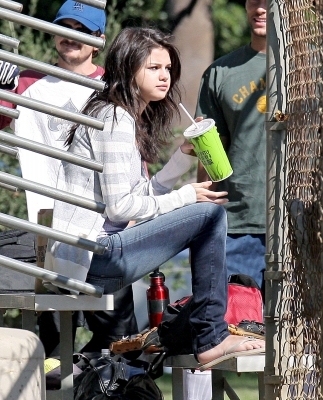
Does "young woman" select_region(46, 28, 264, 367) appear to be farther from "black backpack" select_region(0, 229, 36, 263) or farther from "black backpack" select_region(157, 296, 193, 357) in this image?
"black backpack" select_region(0, 229, 36, 263)

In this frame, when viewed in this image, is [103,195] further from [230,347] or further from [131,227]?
[230,347]

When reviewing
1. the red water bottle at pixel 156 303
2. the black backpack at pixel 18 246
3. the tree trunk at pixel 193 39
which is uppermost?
the tree trunk at pixel 193 39

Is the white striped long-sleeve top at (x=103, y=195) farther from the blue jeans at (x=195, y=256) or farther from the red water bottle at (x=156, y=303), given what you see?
the red water bottle at (x=156, y=303)

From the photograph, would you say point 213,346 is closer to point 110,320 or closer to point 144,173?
point 144,173

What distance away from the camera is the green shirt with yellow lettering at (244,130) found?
16.5 feet

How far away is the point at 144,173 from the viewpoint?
13.3 feet

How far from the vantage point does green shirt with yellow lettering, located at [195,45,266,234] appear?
5.04m

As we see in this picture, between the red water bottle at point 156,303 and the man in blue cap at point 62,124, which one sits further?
Result: the man in blue cap at point 62,124

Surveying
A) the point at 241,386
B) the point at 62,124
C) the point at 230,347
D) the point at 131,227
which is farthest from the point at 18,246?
the point at 241,386

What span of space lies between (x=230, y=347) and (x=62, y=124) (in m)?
1.59

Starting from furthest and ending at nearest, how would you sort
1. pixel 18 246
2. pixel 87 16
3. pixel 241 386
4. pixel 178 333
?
1. pixel 241 386
2. pixel 87 16
3. pixel 18 246
4. pixel 178 333

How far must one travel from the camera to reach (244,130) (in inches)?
199

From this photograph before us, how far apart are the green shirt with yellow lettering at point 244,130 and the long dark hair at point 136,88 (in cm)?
87

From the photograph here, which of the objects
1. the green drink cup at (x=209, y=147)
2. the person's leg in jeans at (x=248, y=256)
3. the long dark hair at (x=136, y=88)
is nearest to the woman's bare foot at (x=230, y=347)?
the green drink cup at (x=209, y=147)
